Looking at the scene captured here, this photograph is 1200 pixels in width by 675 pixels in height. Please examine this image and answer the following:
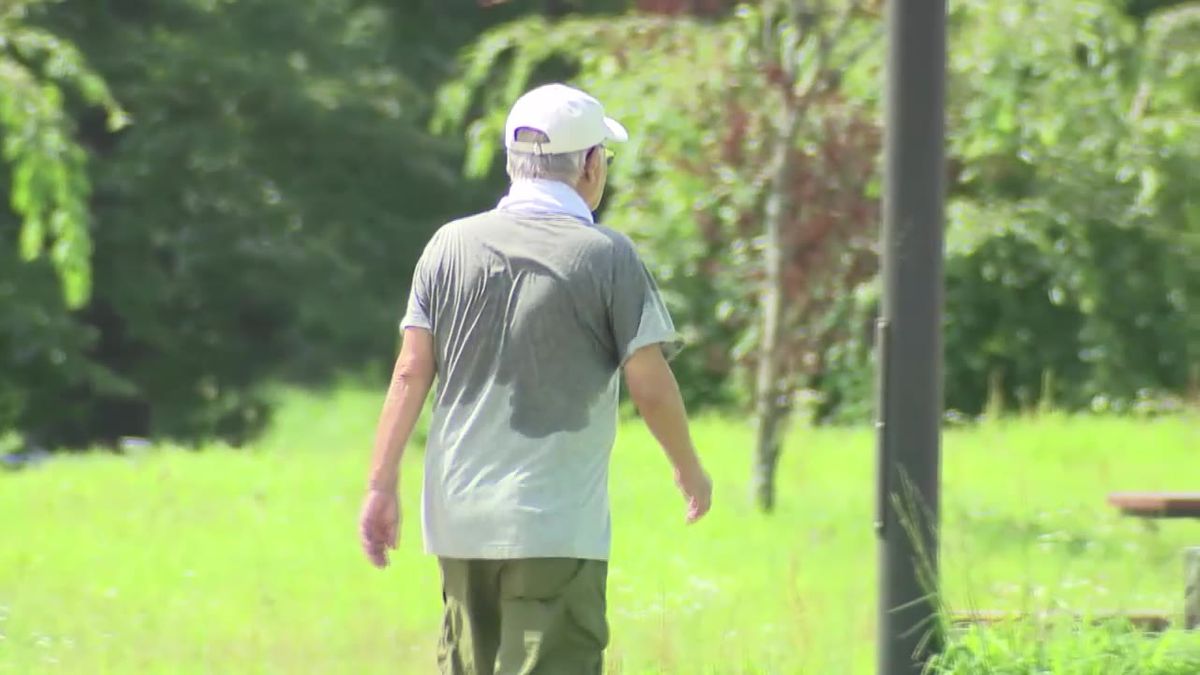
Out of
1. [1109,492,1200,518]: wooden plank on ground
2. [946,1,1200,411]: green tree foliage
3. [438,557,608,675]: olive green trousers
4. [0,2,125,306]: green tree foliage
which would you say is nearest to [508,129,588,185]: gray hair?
[438,557,608,675]: olive green trousers

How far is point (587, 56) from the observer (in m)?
10.5

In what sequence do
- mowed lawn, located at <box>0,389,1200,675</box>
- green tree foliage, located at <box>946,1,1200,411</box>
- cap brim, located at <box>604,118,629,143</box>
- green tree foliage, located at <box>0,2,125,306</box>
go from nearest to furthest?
cap brim, located at <box>604,118,629,143</box>, mowed lawn, located at <box>0,389,1200,675</box>, green tree foliage, located at <box>0,2,125,306</box>, green tree foliage, located at <box>946,1,1200,411</box>

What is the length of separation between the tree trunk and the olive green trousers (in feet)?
18.0

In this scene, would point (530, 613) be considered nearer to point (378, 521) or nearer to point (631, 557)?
point (378, 521)

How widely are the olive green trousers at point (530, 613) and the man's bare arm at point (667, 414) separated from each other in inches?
9.5

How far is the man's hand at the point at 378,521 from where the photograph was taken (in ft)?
13.7

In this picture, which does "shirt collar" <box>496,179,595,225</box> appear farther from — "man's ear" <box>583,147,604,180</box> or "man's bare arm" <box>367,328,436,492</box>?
"man's bare arm" <box>367,328,436,492</box>

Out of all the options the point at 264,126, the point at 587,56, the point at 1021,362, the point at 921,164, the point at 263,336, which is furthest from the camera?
the point at 263,336

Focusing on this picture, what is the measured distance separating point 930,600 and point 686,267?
20.6 feet

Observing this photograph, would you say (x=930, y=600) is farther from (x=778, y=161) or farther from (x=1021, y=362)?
(x=1021, y=362)

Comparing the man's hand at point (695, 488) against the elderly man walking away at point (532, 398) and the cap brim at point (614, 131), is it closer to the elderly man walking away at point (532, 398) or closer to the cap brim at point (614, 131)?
the elderly man walking away at point (532, 398)

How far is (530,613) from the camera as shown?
13.3 ft

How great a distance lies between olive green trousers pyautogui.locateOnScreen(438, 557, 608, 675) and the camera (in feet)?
13.3

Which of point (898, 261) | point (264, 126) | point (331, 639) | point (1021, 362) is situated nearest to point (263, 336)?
point (264, 126)
